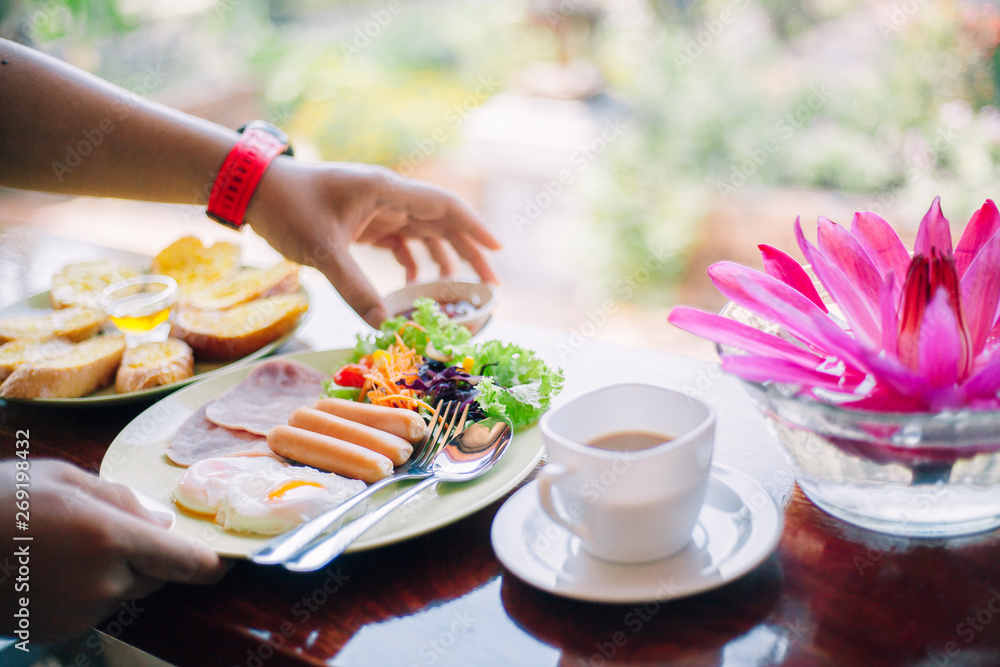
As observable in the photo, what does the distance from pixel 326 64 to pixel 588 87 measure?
2.42m

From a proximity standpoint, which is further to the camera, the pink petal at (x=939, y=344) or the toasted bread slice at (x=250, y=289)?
the toasted bread slice at (x=250, y=289)

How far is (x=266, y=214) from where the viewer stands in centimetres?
157

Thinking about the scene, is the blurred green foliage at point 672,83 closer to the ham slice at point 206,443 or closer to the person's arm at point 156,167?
the person's arm at point 156,167

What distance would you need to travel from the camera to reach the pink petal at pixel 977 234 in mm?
986

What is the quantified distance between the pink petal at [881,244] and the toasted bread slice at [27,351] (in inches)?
58.9

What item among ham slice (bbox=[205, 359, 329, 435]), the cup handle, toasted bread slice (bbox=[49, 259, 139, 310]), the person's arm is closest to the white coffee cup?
the cup handle

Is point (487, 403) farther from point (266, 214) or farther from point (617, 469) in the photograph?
point (266, 214)

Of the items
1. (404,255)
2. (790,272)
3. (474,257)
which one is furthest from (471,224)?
(790,272)

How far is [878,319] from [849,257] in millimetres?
110

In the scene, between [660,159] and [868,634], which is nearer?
[868,634]

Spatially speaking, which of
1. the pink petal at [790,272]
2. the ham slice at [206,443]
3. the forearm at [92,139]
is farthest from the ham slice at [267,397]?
the pink petal at [790,272]

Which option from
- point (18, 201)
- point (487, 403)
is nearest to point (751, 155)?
point (487, 403)

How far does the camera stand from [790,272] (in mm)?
1066

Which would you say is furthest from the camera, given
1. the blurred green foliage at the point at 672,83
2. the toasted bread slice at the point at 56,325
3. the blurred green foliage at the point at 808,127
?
the blurred green foliage at the point at 672,83
